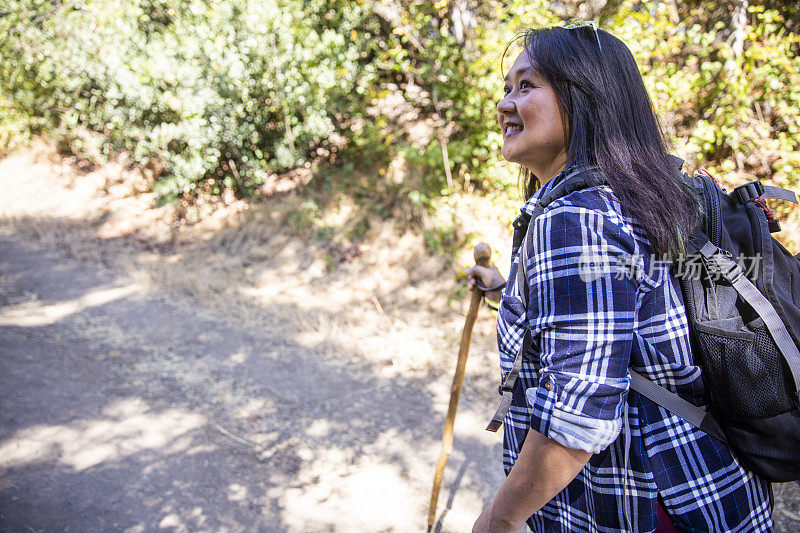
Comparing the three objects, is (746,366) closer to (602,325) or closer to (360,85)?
(602,325)

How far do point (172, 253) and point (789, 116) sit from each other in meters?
7.47

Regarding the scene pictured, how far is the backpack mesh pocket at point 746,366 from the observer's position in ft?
3.25

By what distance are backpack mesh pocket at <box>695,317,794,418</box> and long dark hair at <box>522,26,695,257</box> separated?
0.20 metres

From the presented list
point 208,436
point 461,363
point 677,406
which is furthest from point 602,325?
point 208,436

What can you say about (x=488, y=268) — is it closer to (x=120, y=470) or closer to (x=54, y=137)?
(x=120, y=470)

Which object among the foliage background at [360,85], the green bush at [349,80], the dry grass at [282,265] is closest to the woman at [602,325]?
the dry grass at [282,265]

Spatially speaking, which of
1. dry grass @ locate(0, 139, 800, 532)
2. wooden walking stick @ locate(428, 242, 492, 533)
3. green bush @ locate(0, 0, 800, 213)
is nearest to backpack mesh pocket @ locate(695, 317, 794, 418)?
wooden walking stick @ locate(428, 242, 492, 533)

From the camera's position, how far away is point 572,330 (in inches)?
37.5

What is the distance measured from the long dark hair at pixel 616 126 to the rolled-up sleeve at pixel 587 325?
0.10m

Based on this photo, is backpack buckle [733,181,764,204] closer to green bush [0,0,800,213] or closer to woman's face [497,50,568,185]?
woman's face [497,50,568,185]

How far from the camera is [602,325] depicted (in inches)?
36.9

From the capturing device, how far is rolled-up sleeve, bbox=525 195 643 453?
3.09 ft

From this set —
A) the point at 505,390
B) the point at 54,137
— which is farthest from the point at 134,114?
the point at 505,390

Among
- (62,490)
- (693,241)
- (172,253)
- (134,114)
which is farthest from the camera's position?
(134,114)
